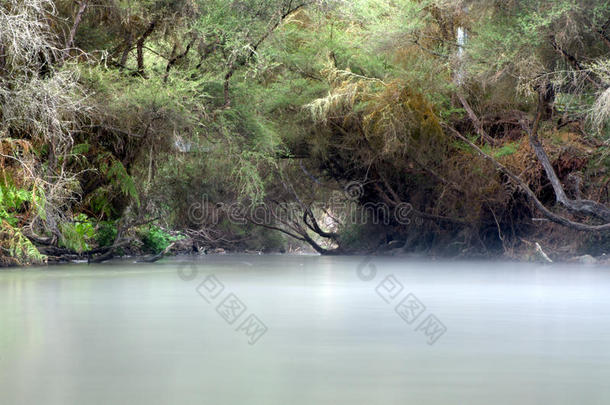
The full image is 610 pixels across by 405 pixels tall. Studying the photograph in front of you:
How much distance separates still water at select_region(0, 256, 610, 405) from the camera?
368 centimetres

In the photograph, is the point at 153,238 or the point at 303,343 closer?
the point at 303,343

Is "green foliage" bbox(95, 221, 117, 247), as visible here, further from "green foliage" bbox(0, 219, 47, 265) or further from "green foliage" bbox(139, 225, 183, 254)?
"green foliage" bbox(0, 219, 47, 265)

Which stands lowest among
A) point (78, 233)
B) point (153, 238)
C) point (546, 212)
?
point (153, 238)

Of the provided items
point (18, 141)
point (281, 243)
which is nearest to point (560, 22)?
point (18, 141)

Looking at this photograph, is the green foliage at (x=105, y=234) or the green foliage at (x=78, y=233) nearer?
the green foliage at (x=78, y=233)

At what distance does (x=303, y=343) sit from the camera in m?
5.18

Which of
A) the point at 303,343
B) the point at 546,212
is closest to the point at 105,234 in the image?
the point at 546,212

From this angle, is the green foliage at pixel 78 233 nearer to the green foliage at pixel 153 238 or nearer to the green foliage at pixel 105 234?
the green foliage at pixel 105 234

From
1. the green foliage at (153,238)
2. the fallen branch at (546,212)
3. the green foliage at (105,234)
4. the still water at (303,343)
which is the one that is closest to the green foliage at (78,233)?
the green foliage at (105,234)

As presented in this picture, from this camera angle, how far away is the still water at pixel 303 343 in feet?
12.1

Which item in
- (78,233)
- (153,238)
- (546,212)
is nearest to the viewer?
(78,233)

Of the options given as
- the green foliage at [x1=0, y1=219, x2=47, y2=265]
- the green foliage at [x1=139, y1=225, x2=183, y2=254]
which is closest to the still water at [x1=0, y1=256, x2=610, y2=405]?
the green foliage at [x1=0, y1=219, x2=47, y2=265]

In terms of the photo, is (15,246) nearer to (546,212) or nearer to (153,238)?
(153,238)

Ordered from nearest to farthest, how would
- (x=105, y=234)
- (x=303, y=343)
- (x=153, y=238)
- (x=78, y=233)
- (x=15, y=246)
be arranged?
1. (x=303, y=343)
2. (x=15, y=246)
3. (x=78, y=233)
4. (x=105, y=234)
5. (x=153, y=238)
